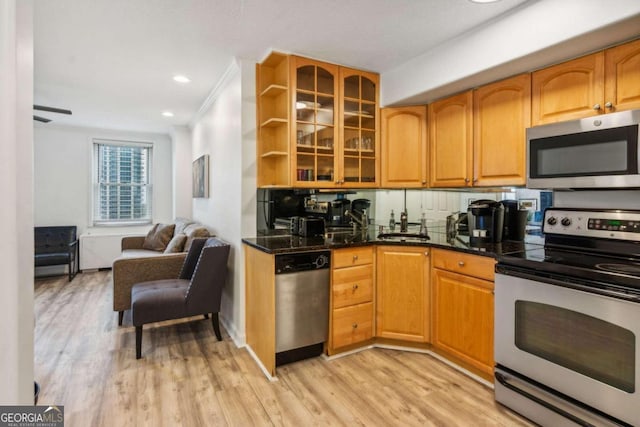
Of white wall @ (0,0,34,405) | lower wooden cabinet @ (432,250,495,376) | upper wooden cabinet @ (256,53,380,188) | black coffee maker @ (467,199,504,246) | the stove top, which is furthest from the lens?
upper wooden cabinet @ (256,53,380,188)

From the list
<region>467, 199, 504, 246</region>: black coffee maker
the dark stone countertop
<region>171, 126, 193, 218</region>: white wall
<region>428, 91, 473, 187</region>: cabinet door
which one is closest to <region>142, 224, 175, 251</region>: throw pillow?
<region>171, 126, 193, 218</region>: white wall

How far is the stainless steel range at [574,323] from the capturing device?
4.99 ft

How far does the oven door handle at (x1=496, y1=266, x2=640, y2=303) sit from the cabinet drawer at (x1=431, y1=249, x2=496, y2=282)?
0.11m

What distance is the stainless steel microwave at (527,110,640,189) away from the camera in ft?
5.64

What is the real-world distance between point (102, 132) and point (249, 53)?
172 inches

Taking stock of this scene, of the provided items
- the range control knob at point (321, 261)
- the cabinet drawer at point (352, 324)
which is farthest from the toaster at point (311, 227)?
the cabinet drawer at point (352, 324)

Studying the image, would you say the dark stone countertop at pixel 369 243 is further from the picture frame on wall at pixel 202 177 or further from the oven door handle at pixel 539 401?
the picture frame on wall at pixel 202 177

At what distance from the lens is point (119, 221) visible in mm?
5996

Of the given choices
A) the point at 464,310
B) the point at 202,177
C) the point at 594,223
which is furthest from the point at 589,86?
the point at 202,177

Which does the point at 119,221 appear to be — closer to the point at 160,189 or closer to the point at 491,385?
Result: the point at 160,189

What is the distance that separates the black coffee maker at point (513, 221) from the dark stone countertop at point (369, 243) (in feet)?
0.27

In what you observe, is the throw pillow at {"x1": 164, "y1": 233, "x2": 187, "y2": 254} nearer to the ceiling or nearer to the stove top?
the ceiling

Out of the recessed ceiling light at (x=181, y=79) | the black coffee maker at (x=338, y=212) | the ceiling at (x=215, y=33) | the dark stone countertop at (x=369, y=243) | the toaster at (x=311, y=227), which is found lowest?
the dark stone countertop at (x=369, y=243)

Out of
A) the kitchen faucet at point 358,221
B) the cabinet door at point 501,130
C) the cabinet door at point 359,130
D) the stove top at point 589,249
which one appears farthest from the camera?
the kitchen faucet at point 358,221
